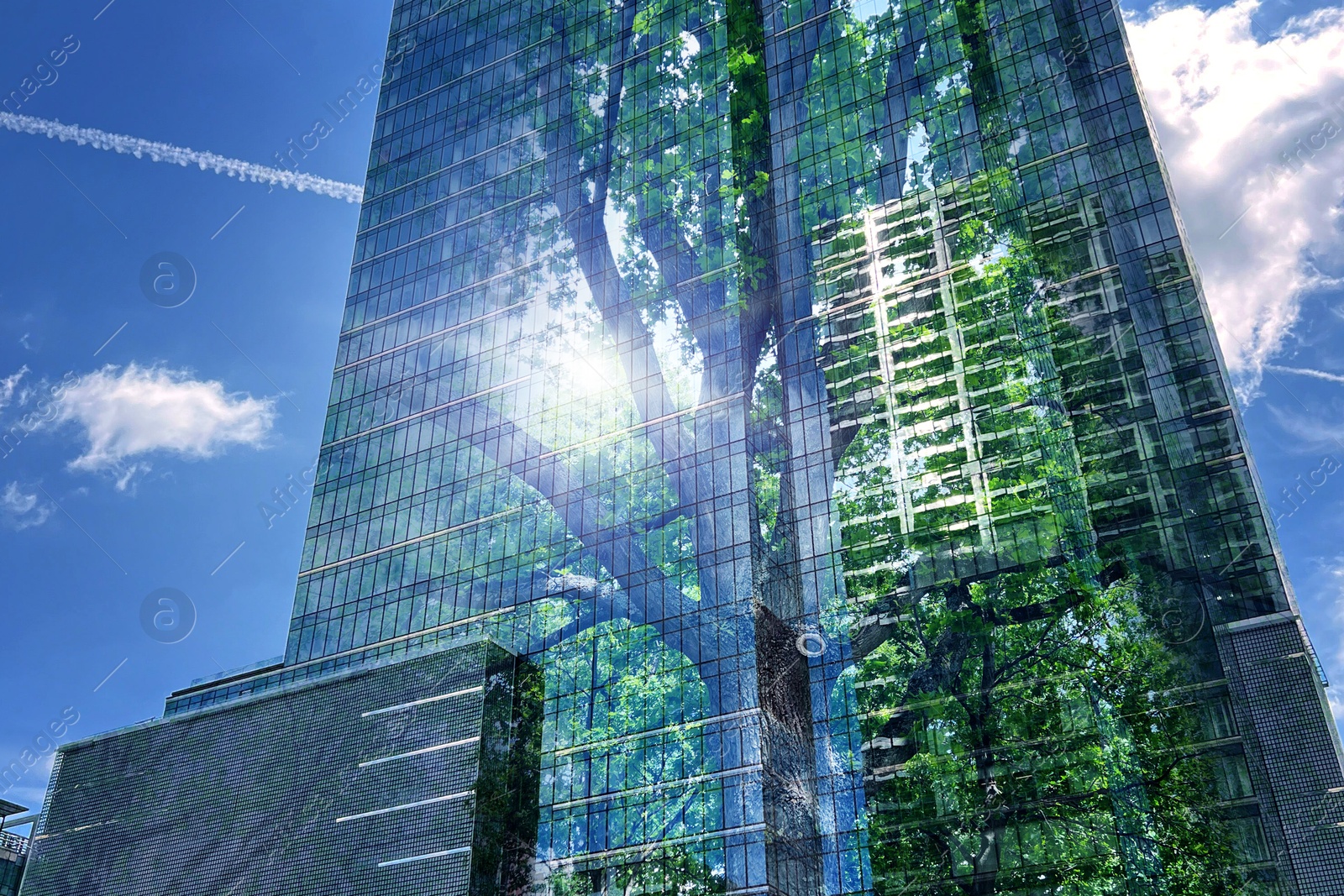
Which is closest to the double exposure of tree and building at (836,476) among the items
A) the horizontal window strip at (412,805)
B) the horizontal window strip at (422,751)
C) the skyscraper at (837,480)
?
the skyscraper at (837,480)

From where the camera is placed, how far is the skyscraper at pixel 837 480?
114 ft

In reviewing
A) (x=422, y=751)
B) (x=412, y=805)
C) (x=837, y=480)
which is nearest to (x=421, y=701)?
(x=422, y=751)

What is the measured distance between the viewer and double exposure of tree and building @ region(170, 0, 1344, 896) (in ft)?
114

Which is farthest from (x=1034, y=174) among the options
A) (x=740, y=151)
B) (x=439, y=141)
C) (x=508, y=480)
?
(x=439, y=141)

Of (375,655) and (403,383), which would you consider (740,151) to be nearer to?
(403,383)

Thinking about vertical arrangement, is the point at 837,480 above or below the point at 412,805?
above

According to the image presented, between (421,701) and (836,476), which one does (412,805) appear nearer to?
(421,701)

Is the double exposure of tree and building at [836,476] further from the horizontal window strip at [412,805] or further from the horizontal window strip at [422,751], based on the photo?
the horizontal window strip at [412,805]

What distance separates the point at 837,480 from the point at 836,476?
20 centimetres

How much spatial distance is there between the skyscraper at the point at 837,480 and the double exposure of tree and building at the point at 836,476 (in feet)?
0.48

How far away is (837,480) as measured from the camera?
144 feet

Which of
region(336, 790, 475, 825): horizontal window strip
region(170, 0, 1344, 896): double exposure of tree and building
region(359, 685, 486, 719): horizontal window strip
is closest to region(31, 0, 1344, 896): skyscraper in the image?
region(170, 0, 1344, 896): double exposure of tree and building

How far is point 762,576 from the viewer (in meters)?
42.8

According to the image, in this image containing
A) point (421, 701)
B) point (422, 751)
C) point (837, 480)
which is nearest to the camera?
point (422, 751)
